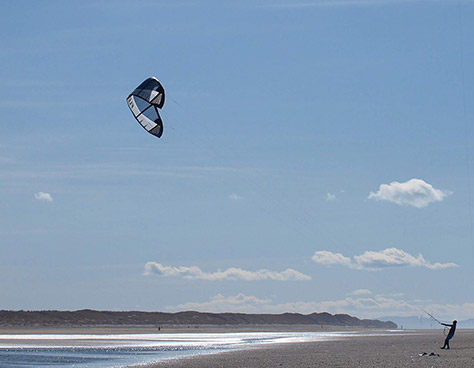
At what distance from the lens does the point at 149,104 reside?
30250 mm

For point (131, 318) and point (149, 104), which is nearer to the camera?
point (149, 104)

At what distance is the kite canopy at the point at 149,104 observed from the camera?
29.5 m

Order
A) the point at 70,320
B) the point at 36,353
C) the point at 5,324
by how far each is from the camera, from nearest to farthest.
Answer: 1. the point at 36,353
2. the point at 5,324
3. the point at 70,320

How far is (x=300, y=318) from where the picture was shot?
16775cm

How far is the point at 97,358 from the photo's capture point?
29.7 meters

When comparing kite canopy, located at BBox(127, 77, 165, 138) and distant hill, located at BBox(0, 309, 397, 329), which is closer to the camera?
kite canopy, located at BBox(127, 77, 165, 138)

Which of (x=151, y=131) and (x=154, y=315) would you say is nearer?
(x=151, y=131)

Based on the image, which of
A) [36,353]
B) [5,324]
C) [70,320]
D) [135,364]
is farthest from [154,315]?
→ [135,364]

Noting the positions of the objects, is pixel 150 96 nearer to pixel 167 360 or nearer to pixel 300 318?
pixel 167 360

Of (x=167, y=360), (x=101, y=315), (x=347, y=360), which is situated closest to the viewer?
(x=347, y=360)

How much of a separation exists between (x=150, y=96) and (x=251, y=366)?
11940 millimetres

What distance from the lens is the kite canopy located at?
2945 cm

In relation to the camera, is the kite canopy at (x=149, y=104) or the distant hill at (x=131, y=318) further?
the distant hill at (x=131, y=318)

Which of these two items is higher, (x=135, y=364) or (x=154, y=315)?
(x=154, y=315)
